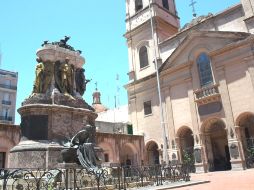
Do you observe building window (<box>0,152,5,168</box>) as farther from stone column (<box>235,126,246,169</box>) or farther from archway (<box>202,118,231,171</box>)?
stone column (<box>235,126,246,169</box>)

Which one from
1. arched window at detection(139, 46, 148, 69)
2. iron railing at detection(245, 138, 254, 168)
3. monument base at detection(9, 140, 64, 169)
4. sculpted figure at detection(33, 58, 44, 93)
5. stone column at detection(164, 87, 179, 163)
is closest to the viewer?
monument base at detection(9, 140, 64, 169)

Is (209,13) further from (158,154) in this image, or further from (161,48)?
(158,154)

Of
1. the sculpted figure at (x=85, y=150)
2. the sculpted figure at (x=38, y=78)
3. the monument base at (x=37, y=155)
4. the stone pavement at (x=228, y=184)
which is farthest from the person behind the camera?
the sculpted figure at (x=38, y=78)

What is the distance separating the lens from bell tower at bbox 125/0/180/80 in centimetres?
3266

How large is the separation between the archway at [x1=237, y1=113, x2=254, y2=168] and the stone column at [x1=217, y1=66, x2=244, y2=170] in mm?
721

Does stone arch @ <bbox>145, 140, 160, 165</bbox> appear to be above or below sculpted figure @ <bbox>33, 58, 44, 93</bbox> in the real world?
below

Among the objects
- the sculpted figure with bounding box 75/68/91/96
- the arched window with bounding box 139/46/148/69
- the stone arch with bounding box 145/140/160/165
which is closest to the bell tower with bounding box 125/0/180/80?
the arched window with bounding box 139/46/148/69

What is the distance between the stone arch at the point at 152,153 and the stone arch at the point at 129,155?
1708 mm

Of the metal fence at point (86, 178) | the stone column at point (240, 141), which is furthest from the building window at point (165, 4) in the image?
the metal fence at point (86, 178)

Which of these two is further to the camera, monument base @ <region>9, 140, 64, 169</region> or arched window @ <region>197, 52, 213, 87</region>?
arched window @ <region>197, 52, 213, 87</region>

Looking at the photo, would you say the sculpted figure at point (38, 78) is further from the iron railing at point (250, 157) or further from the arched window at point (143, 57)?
the arched window at point (143, 57)

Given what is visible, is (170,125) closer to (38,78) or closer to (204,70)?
(204,70)

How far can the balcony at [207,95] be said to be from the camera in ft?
81.3

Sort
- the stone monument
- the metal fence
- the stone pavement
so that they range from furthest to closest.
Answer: the stone monument
the stone pavement
the metal fence
